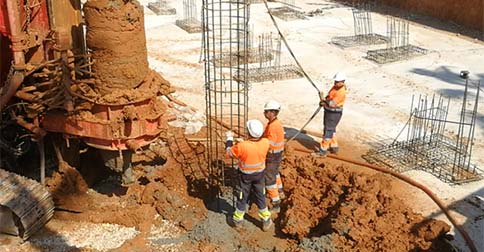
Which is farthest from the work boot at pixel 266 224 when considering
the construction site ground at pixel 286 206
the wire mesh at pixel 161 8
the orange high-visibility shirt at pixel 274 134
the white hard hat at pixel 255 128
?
the wire mesh at pixel 161 8

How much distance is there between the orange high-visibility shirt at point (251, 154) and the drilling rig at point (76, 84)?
120 centimetres

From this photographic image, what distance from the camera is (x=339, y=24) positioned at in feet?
68.7

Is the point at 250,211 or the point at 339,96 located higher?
the point at 339,96

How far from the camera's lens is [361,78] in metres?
15.1

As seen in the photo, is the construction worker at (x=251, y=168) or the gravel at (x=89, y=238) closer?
the construction worker at (x=251, y=168)

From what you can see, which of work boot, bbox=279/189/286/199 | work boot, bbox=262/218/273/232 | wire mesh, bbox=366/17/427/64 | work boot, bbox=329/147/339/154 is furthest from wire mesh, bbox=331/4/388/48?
work boot, bbox=262/218/273/232

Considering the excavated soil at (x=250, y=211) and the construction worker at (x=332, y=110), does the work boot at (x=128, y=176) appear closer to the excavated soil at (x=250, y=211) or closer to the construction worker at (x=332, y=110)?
the excavated soil at (x=250, y=211)

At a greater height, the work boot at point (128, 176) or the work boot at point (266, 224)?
the work boot at point (128, 176)

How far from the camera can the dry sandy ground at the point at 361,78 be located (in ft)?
31.5

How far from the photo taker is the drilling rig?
24.4ft

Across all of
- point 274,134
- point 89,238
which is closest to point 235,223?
point 274,134

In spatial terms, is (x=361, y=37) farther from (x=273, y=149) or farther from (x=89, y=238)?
(x=89, y=238)

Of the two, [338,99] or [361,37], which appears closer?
[338,99]

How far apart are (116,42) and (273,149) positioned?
2822mm
